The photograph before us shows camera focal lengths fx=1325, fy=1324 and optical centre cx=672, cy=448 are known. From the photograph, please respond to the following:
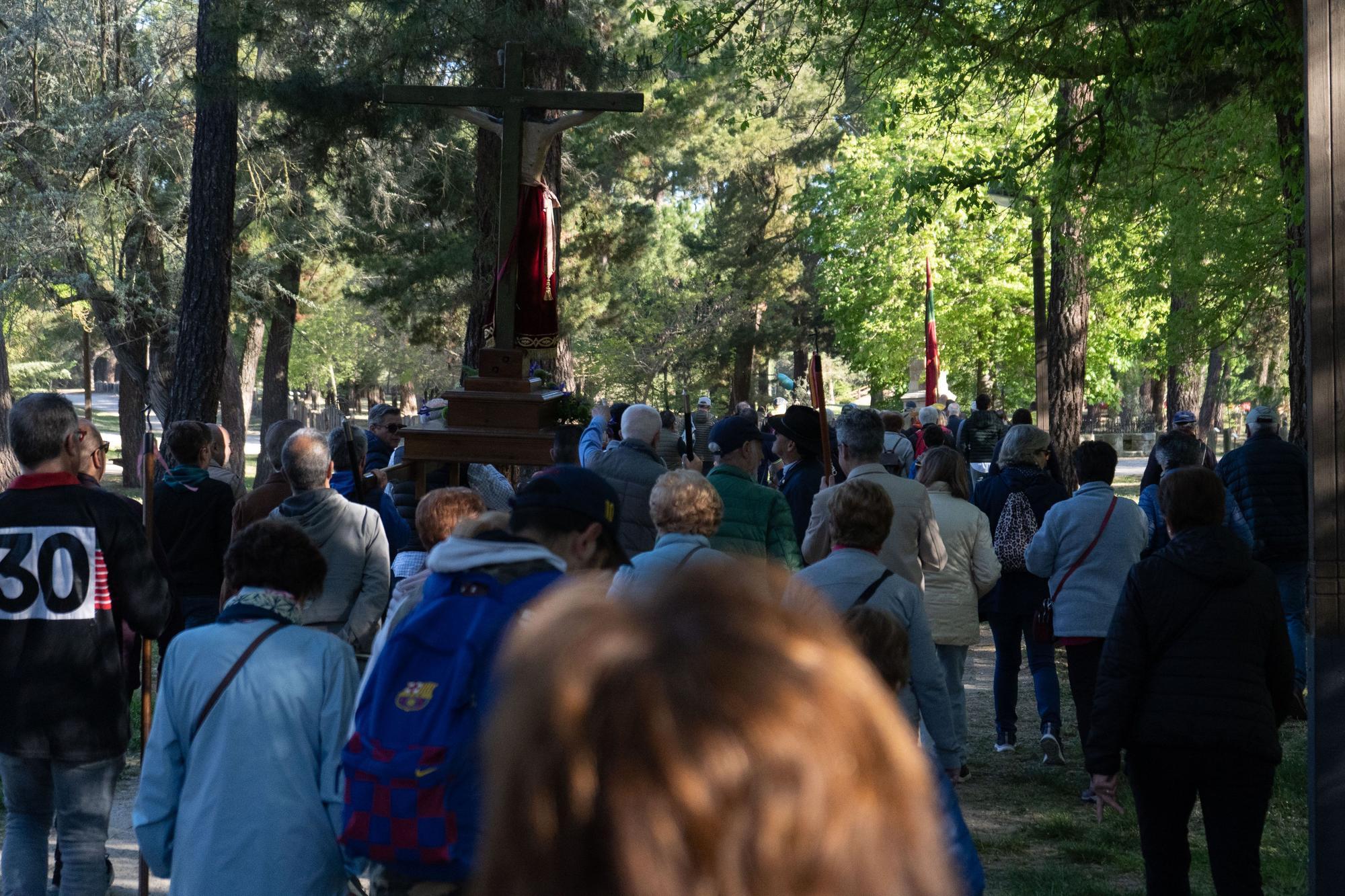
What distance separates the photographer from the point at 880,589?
16.0ft

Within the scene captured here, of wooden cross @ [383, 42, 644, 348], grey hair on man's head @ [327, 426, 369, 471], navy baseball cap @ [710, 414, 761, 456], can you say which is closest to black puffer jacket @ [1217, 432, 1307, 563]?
navy baseball cap @ [710, 414, 761, 456]

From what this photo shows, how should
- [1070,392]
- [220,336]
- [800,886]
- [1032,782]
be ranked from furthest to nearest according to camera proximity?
[1070,392]
[220,336]
[1032,782]
[800,886]

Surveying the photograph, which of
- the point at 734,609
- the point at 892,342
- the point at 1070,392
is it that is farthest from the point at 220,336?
the point at 892,342

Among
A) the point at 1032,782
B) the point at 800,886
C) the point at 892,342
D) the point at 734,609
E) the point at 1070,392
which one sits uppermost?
the point at 892,342

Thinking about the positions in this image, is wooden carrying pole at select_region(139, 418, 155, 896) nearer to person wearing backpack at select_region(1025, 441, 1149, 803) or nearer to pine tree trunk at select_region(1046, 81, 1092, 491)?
person wearing backpack at select_region(1025, 441, 1149, 803)

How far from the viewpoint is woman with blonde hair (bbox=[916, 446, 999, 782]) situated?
299 inches

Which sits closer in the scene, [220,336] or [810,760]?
[810,760]

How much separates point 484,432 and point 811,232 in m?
24.5

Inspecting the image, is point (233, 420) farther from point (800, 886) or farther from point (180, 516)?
point (800, 886)

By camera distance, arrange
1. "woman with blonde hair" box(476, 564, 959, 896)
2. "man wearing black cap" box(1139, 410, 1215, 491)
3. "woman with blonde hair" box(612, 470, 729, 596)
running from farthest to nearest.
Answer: "man wearing black cap" box(1139, 410, 1215, 491)
"woman with blonde hair" box(612, 470, 729, 596)
"woman with blonde hair" box(476, 564, 959, 896)

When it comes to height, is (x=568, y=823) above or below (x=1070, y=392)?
below

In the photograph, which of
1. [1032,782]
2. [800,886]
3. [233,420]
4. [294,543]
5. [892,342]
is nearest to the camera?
[800,886]

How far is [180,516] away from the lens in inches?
269

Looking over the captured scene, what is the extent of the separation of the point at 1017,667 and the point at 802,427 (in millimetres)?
2142
